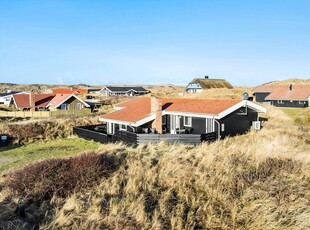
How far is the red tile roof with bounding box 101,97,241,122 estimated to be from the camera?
25.4 meters

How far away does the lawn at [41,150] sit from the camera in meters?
20.2

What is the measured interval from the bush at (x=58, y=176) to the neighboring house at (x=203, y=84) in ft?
232

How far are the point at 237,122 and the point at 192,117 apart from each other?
4.07 metres

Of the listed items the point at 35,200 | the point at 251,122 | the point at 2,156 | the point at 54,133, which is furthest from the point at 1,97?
the point at 35,200

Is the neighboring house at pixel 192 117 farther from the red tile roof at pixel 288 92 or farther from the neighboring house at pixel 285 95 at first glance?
the red tile roof at pixel 288 92

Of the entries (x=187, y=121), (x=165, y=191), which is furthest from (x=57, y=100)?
(x=165, y=191)

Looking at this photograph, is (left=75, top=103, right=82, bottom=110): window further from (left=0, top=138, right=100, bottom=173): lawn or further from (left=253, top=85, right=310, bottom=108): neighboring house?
(left=253, top=85, right=310, bottom=108): neighboring house

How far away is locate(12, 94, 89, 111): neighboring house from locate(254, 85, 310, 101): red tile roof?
131 ft

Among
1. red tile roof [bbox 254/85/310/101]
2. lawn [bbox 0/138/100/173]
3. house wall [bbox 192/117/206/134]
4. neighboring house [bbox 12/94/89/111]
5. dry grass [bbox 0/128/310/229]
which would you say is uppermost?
red tile roof [bbox 254/85/310/101]

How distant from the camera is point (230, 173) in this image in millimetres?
13391

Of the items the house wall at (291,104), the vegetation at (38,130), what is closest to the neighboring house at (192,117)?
the vegetation at (38,130)

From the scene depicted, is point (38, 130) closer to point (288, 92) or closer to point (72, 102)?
point (72, 102)

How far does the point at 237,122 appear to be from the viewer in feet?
86.9

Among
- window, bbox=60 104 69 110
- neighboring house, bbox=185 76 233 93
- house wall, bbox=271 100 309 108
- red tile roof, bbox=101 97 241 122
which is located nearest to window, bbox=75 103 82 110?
window, bbox=60 104 69 110
